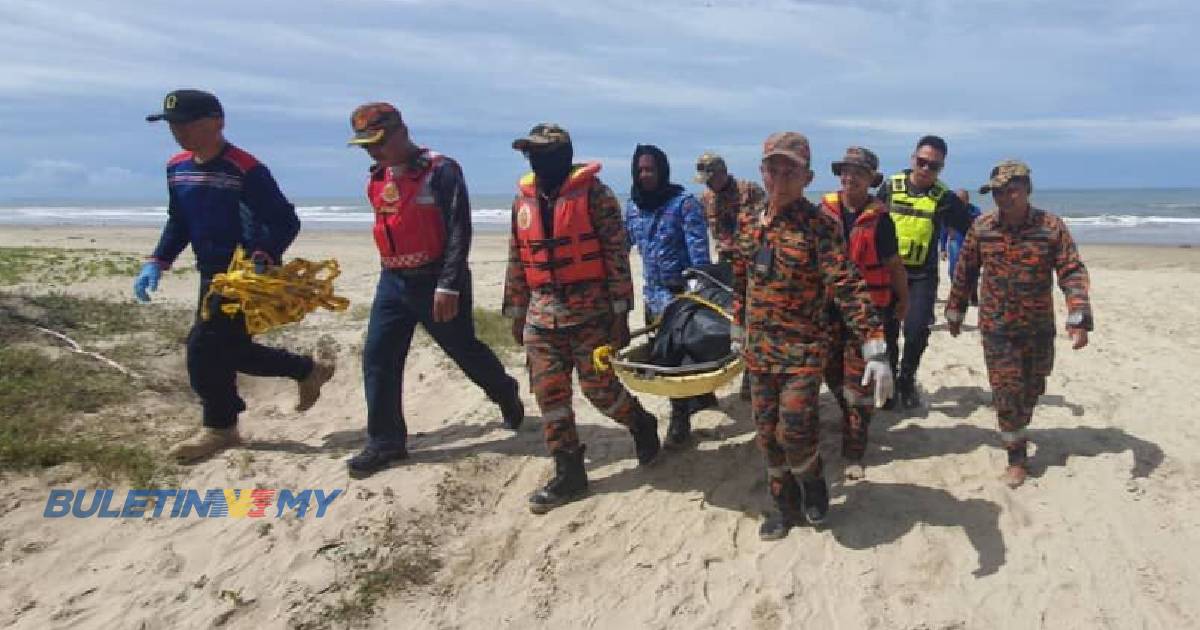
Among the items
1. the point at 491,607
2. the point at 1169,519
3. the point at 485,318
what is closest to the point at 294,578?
→ the point at 491,607

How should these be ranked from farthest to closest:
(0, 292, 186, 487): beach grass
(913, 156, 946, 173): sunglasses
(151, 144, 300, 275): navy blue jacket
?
(913, 156, 946, 173): sunglasses
(151, 144, 300, 275): navy blue jacket
(0, 292, 186, 487): beach grass

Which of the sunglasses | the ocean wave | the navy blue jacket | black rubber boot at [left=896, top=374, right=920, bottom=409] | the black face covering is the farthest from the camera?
the ocean wave

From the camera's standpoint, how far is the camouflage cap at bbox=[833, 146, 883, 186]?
4.71 m

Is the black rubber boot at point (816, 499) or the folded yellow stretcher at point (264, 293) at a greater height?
the folded yellow stretcher at point (264, 293)

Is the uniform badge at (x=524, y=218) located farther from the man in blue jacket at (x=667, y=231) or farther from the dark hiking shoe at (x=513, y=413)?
the dark hiking shoe at (x=513, y=413)

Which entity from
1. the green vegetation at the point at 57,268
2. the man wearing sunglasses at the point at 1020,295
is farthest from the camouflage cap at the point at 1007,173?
the green vegetation at the point at 57,268

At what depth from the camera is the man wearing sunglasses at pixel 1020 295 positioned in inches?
175

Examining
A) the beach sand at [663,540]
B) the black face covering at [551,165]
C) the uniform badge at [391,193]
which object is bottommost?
the beach sand at [663,540]

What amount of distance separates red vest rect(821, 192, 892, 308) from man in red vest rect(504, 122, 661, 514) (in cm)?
140

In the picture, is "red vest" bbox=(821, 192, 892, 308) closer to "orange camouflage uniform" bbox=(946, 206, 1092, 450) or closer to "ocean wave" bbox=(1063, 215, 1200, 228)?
"orange camouflage uniform" bbox=(946, 206, 1092, 450)

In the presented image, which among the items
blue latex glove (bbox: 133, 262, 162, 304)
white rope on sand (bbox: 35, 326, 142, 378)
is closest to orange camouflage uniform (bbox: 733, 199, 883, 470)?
blue latex glove (bbox: 133, 262, 162, 304)

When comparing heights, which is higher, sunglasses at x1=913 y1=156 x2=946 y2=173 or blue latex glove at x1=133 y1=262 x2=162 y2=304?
sunglasses at x1=913 y1=156 x2=946 y2=173

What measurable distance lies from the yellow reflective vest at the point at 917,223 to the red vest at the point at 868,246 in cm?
98

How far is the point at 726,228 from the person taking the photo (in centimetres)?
603
